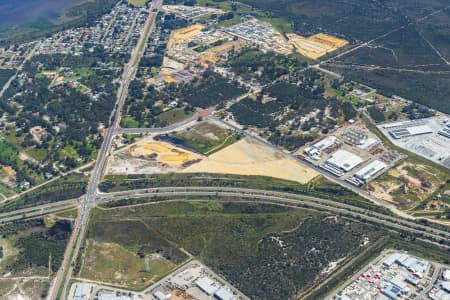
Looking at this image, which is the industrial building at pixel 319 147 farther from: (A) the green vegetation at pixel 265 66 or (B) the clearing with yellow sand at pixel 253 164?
(A) the green vegetation at pixel 265 66

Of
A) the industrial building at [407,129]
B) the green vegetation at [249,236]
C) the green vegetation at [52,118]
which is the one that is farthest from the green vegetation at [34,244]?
the industrial building at [407,129]

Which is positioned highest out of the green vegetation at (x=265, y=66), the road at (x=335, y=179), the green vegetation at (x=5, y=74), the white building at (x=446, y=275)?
the green vegetation at (x=5, y=74)

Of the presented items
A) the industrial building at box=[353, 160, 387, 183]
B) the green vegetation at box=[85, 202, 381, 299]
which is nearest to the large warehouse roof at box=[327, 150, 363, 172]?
the industrial building at box=[353, 160, 387, 183]

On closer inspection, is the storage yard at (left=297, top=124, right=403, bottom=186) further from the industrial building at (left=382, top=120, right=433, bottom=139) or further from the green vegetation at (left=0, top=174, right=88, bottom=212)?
the green vegetation at (left=0, top=174, right=88, bottom=212)

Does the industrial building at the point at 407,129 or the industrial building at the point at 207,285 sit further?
the industrial building at the point at 407,129

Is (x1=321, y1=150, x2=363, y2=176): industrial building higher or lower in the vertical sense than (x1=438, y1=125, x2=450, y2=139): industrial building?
higher

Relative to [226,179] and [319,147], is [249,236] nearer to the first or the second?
[226,179]
